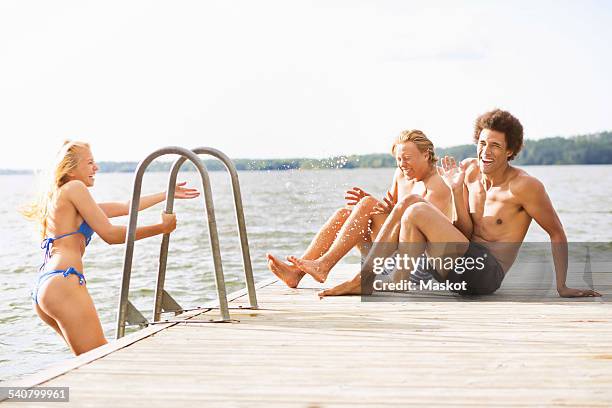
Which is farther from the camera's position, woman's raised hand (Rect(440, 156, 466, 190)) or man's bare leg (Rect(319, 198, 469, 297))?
woman's raised hand (Rect(440, 156, 466, 190))

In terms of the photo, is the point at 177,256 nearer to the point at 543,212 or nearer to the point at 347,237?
the point at 347,237

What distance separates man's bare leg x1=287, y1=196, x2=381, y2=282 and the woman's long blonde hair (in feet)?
5.16

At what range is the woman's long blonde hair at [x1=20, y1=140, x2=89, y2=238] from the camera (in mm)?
4312

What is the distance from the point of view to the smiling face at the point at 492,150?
16.4ft

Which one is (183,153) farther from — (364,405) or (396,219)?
(364,405)

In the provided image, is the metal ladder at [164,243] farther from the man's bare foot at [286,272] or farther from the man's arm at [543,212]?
the man's arm at [543,212]

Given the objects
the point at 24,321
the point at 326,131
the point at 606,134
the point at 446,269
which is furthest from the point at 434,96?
the point at 446,269

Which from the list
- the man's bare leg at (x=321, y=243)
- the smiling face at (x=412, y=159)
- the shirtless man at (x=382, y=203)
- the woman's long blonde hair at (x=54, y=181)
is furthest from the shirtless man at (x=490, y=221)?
the woman's long blonde hair at (x=54, y=181)

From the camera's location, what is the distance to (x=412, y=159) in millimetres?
5367

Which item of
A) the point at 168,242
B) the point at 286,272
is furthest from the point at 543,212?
the point at 168,242

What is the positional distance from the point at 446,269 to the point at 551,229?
0.62 m

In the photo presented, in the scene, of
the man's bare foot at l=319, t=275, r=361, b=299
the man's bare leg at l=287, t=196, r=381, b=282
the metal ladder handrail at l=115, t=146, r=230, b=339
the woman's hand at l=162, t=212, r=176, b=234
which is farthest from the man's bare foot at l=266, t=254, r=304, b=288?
the woman's hand at l=162, t=212, r=176, b=234

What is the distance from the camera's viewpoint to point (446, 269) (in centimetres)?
515

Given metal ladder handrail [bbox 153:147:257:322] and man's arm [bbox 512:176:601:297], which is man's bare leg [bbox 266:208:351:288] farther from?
man's arm [bbox 512:176:601:297]
